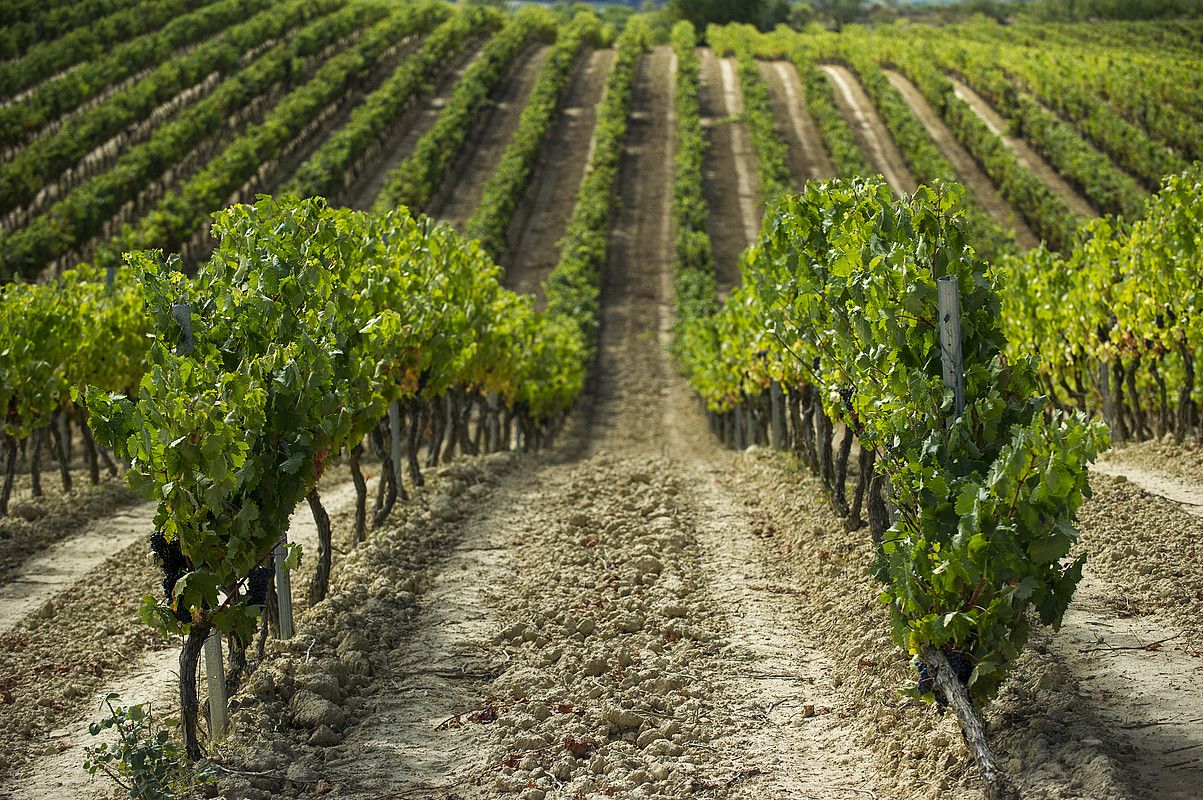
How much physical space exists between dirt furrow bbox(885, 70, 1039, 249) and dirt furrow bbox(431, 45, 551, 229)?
66.8 ft

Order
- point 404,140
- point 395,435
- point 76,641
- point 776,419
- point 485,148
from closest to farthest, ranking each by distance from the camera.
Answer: point 76,641 < point 395,435 < point 776,419 < point 404,140 < point 485,148

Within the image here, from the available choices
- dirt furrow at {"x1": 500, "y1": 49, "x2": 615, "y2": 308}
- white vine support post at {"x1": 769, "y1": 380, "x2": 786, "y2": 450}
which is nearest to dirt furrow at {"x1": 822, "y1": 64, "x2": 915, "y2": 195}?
dirt furrow at {"x1": 500, "y1": 49, "x2": 615, "y2": 308}

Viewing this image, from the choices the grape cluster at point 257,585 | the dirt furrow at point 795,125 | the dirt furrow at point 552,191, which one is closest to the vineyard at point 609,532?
the grape cluster at point 257,585

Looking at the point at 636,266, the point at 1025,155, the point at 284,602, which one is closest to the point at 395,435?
the point at 284,602

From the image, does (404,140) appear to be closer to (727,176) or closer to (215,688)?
(727,176)

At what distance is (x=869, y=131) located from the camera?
193 feet

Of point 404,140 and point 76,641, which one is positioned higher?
point 404,140

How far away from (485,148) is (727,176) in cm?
1167

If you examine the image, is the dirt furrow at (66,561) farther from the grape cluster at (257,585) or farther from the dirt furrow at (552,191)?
the dirt furrow at (552,191)

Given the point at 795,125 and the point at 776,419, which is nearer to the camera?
the point at 776,419

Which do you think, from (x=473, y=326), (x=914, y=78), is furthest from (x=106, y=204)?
(x=914, y=78)

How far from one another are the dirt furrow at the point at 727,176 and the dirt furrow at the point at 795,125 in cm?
185

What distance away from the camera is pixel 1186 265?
15.3 m

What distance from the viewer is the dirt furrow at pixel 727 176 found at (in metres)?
47.9
